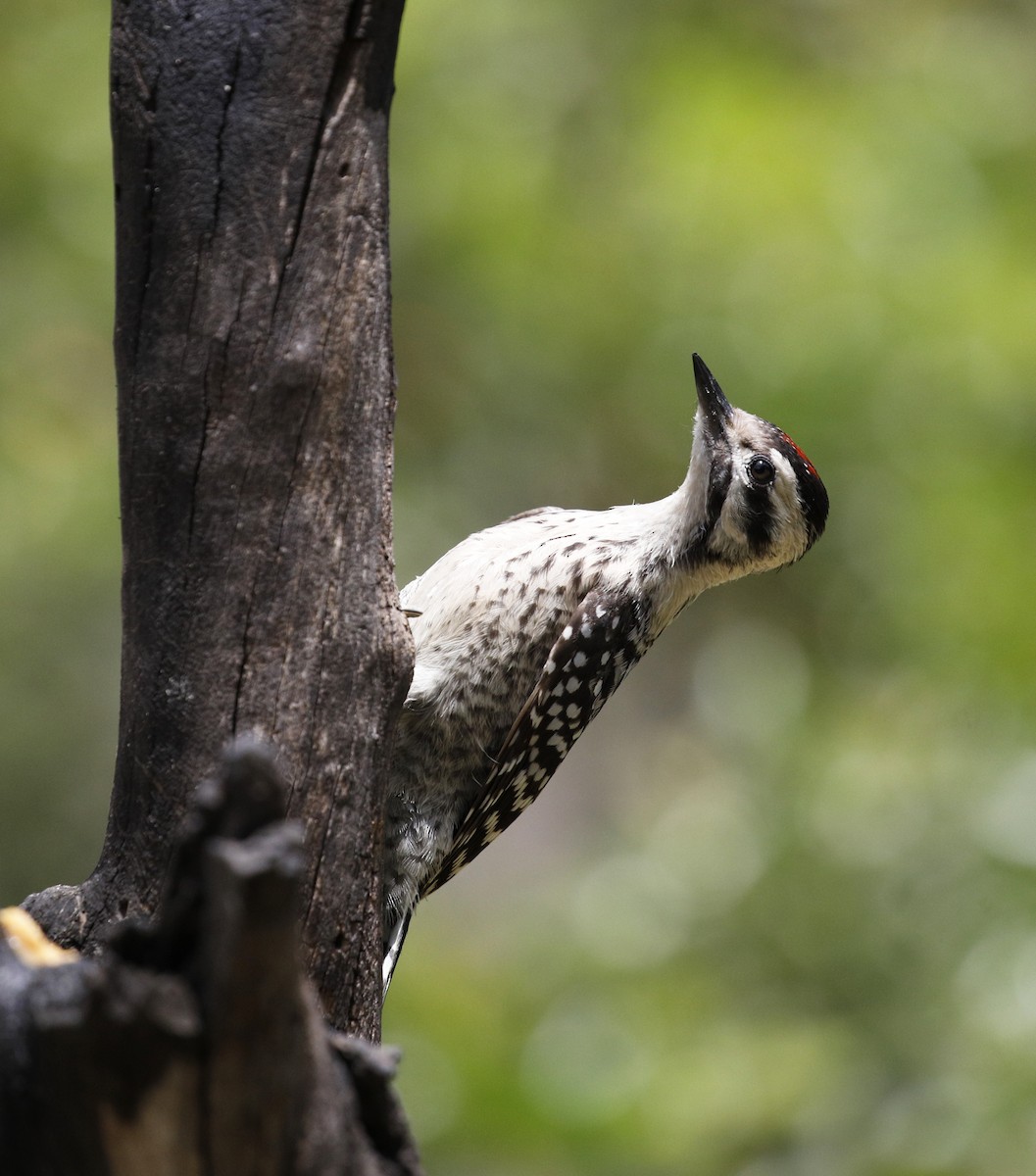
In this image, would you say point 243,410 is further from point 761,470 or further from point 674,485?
point 674,485

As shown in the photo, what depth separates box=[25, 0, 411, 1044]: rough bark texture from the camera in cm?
257

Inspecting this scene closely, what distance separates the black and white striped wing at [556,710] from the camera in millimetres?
3766

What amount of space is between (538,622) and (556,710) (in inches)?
10.3

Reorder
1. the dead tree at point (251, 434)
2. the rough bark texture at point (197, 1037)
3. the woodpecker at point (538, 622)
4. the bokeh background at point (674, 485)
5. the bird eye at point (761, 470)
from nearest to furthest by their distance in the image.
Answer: the rough bark texture at point (197, 1037) < the dead tree at point (251, 434) < the woodpecker at point (538, 622) < the bird eye at point (761, 470) < the bokeh background at point (674, 485)

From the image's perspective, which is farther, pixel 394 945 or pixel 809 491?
pixel 809 491

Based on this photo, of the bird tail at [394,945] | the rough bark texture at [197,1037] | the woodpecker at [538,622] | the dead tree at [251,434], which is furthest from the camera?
the woodpecker at [538,622]

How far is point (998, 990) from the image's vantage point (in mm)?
7508

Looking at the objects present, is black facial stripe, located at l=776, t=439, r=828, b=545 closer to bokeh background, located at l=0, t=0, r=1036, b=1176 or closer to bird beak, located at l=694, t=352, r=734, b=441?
bird beak, located at l=694, t=352, r=734, b=441

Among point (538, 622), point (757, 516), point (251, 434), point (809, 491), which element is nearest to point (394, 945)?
point (538, 622)

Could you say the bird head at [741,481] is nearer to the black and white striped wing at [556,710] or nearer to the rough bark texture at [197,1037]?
the black and white striped wing at [556,710]

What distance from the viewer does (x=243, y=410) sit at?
8.47 feet

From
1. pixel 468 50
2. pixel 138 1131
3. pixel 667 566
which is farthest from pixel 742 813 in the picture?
pixel 138 1131

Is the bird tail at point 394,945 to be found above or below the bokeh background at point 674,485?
below

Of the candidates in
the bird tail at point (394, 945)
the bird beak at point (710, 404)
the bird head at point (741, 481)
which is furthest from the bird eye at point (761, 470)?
the bird tail at point (394, 945)
